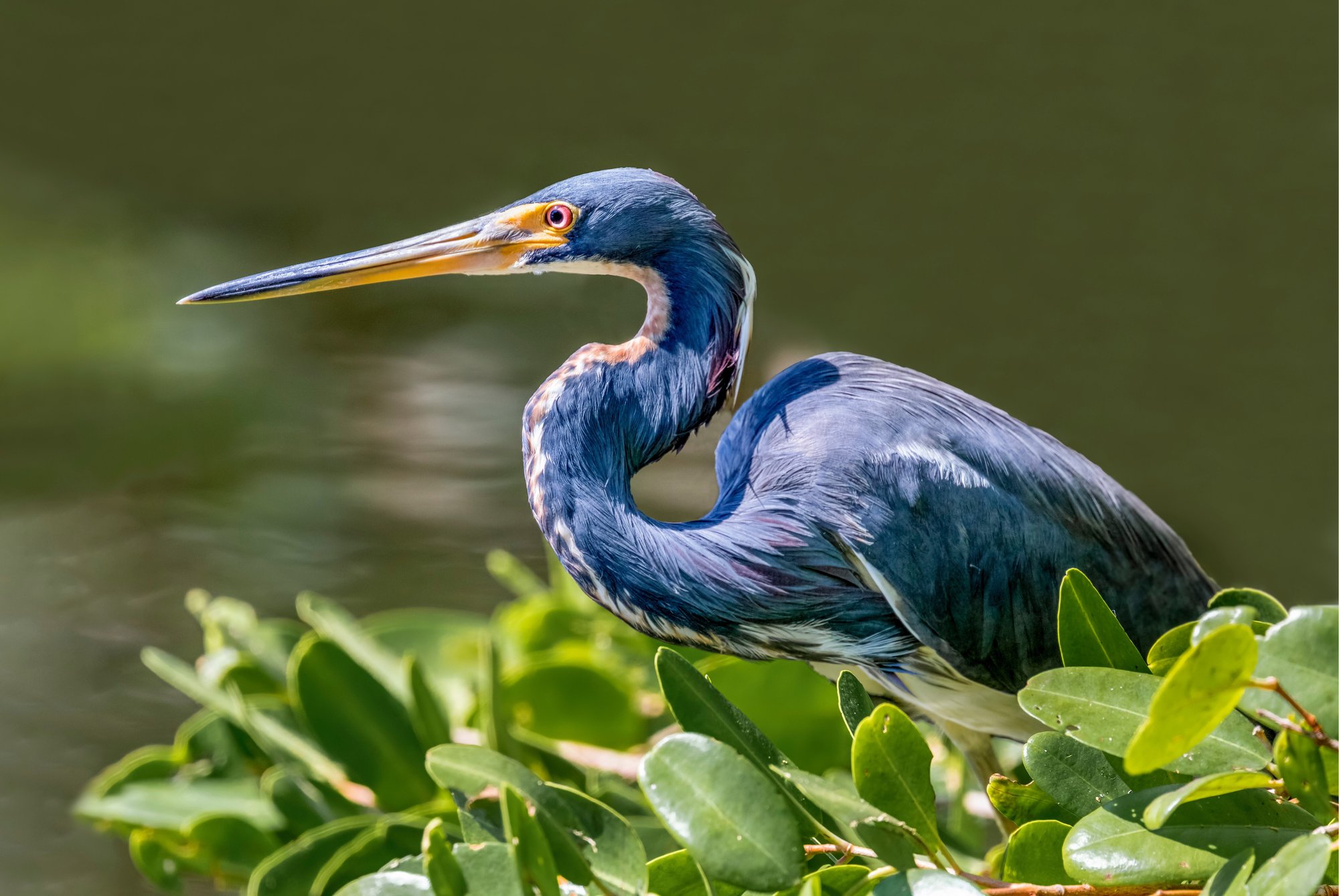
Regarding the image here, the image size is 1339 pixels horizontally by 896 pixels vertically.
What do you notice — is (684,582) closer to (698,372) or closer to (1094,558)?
(698,372)

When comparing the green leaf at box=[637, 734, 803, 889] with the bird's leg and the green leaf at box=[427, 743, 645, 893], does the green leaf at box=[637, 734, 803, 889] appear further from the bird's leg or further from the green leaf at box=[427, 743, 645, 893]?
the bird's leg

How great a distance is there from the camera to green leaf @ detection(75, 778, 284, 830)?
125 cm

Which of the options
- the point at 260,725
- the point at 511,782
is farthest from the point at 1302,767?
the point at 260,725

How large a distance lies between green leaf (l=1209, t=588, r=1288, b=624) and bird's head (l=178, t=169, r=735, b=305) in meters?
0.52

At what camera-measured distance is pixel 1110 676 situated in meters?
0.58

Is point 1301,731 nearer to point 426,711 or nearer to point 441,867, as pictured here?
point 441,867

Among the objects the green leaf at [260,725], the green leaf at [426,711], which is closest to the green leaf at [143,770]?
the green leaf at [260,725]

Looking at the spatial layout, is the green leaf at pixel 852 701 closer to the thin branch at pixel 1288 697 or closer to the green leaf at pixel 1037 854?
the green leaf at pixel 1037 854

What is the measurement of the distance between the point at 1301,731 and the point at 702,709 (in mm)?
279

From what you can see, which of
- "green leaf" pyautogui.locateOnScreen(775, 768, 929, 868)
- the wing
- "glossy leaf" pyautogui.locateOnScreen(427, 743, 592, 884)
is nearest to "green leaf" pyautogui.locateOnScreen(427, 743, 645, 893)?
"glossy leaf" pyautogui.locateOnScreen(427, 743, 592, 884)

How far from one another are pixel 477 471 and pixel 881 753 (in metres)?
3.28

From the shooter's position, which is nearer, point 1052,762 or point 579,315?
point 1052,762

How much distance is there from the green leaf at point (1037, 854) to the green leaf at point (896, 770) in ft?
0.21

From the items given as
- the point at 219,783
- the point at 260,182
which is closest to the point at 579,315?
the point at 260,182
